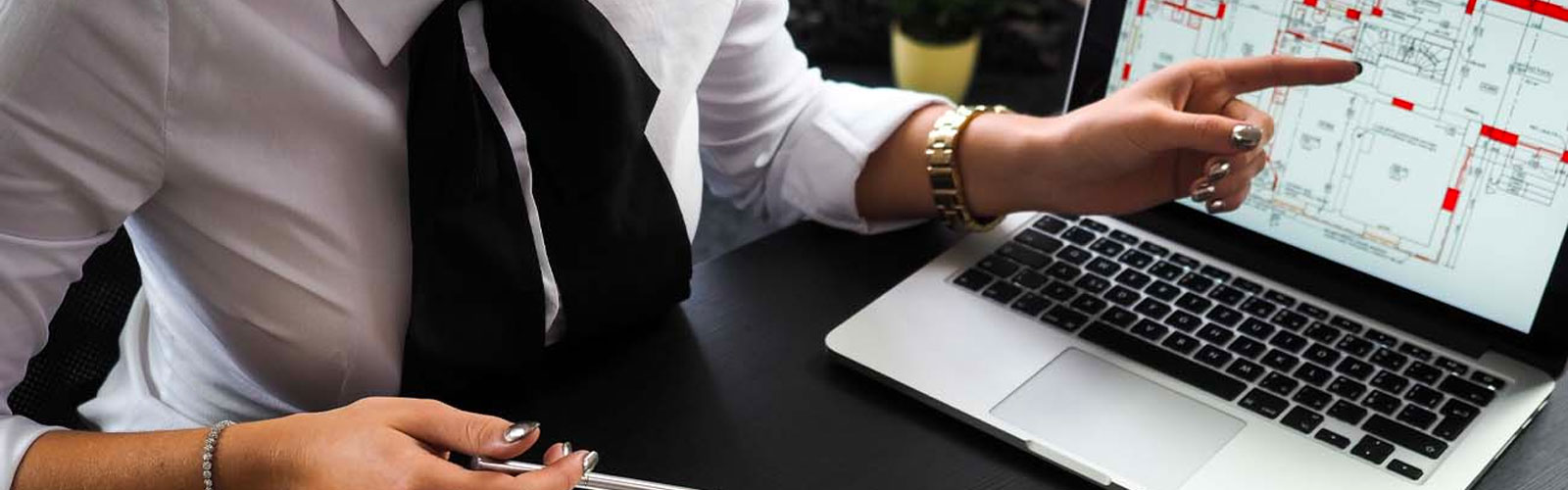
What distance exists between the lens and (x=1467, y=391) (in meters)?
0.88

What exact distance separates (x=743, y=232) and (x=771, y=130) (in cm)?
127

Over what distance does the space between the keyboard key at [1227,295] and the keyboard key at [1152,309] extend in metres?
0.03

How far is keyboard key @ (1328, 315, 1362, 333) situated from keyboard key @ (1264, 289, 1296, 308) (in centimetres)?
3

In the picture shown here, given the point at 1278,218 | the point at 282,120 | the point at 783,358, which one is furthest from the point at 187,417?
the point at 1278,218

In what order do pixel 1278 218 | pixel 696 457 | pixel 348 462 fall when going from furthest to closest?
pixel 1278 218, pixel 696 457, pixel 348 462

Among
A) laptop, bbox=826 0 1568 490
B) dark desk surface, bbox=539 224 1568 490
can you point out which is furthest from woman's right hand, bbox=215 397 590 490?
laptop, bbox=826 0 1568 490

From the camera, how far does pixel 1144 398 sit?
0.89 m

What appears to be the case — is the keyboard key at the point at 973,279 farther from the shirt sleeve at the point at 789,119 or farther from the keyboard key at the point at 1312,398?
the keyboard key at the point at 1312,398

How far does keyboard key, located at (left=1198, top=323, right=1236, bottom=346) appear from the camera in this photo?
0.93m

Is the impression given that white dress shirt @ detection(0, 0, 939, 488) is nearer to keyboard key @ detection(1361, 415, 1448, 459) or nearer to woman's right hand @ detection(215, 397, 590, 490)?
woman's right hand @ detection(215, 397, 590, 490)

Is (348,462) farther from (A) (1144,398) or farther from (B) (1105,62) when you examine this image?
(B) (1105,62)

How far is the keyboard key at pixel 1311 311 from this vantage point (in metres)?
0.95

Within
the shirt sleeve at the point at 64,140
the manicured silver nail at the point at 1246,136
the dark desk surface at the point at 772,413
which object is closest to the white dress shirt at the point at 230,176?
the shirt sleeve at the point at 64,140

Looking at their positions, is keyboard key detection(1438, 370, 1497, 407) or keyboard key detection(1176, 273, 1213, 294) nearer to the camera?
keyboard key detection(1438, 370, 1497, 407)
